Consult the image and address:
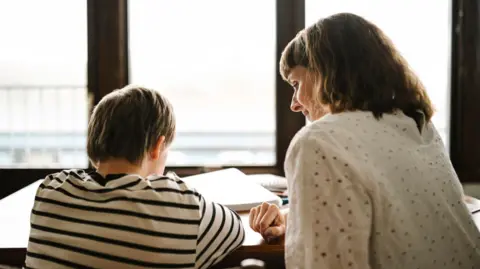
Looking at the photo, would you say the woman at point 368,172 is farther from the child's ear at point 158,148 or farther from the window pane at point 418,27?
the window pane at point 418,27

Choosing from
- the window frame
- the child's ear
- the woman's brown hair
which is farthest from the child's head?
the window frame

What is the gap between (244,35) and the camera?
248 cm

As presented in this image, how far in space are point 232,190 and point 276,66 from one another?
2.99ft

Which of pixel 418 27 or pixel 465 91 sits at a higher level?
pixel 418 27

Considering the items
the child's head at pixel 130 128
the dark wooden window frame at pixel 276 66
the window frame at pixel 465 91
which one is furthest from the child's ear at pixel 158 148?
the window frame at pixel 465 91

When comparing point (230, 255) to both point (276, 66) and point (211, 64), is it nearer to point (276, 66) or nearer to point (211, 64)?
point (276, 66)

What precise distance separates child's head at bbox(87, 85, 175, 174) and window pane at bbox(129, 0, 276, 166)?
50.0 inches

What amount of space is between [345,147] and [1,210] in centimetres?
99

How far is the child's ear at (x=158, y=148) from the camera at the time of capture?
45.9 inches

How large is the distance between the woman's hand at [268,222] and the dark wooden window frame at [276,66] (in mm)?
1114

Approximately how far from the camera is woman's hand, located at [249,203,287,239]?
1.21 m

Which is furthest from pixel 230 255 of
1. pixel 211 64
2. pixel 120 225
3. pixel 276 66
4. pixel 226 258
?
pixel 211 64

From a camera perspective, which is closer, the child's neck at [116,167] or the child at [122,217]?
the child at [122,217]

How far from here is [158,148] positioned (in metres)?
1.18
